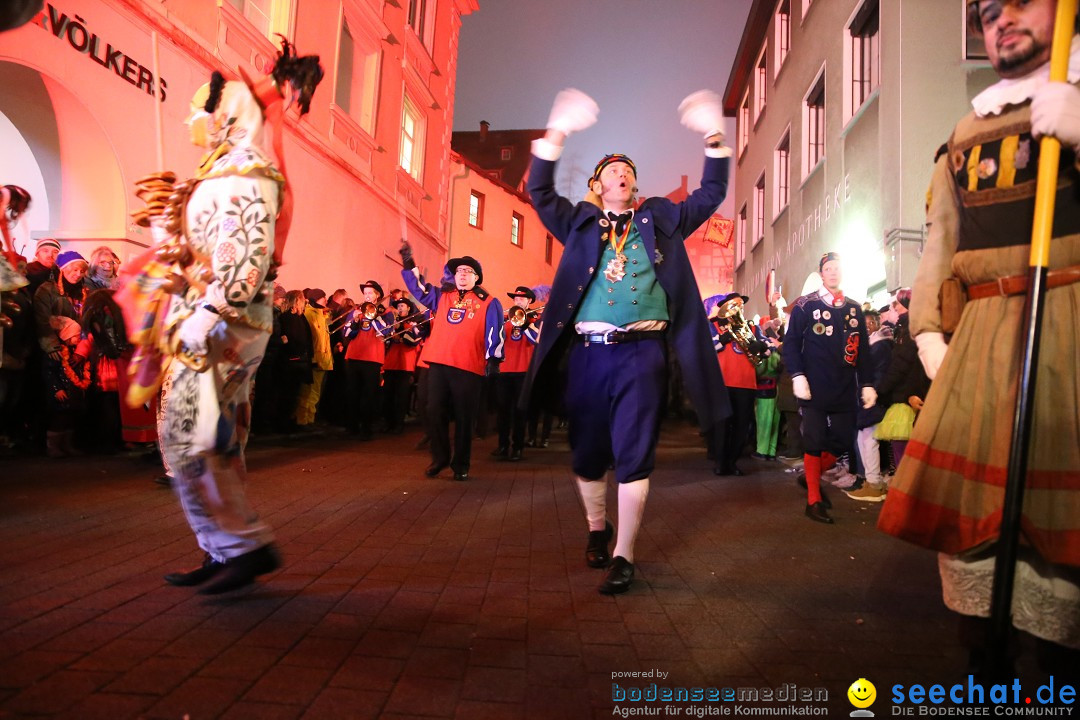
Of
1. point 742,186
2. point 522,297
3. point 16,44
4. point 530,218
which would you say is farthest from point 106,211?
point 530,218

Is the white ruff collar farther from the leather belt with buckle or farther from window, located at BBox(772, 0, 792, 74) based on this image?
window, located at BBox(772, 0, 792, 74)

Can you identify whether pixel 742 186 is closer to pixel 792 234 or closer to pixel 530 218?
pixel 792 234

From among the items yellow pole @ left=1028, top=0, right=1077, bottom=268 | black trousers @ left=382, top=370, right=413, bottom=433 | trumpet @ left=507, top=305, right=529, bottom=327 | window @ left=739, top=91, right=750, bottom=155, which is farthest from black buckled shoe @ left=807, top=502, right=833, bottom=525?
window @ left=739, top=91, right=750, bottom=155

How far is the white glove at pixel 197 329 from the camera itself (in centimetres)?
270

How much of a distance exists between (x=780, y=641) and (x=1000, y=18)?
2.40m

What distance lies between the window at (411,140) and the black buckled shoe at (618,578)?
1780cm

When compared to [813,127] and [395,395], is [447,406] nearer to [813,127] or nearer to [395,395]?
[395,395]

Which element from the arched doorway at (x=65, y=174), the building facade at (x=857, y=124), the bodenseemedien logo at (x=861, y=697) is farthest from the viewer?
the building facade at (x=857, y=124)

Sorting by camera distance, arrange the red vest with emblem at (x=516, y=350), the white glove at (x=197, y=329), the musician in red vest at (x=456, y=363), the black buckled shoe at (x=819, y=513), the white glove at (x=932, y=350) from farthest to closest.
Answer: the red vest with emblem at (x=516, y=350), the musician in red vest at (x=456, y=363), the black buckled shoe at (x=819, y=513), the white glove at (x=197, y=329), the white glove at (x=932, y=350)

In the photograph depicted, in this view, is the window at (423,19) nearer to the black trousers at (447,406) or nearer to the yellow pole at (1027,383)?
the black trousers at (447,406)

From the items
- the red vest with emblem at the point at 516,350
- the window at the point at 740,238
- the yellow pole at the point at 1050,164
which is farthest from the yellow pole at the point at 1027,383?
the window at the point at 740,238

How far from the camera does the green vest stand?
11.4 ft

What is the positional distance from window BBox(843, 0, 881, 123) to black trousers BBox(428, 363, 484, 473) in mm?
9438

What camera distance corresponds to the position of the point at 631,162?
3.87 meters
